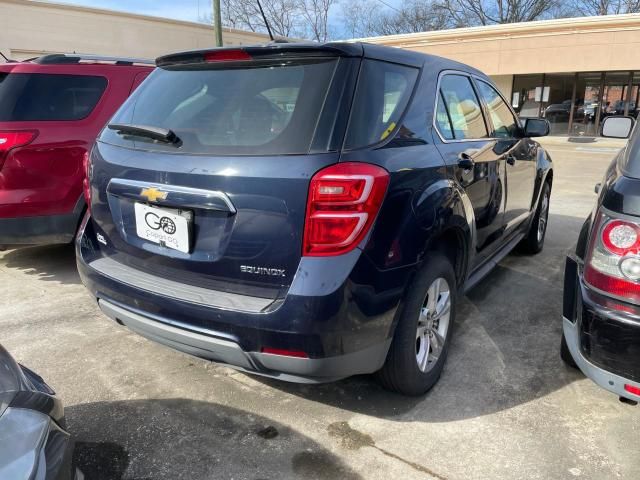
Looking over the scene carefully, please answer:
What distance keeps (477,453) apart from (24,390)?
1882 millimetres

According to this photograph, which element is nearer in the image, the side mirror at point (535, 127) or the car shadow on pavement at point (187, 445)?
the car shadow on pavement at point (187, 445)

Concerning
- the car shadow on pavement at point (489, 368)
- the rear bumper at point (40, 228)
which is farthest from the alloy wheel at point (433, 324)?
the rear bumper at point (40, 228)

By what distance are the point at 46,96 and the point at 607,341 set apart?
177 inches

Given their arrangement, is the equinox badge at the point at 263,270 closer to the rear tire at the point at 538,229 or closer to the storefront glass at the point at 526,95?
the rear tire at the point at 538,229

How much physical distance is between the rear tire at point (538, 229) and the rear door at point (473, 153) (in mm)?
1387

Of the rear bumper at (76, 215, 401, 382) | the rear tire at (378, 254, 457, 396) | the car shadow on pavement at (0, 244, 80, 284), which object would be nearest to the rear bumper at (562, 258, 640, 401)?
the rear tire at (378, 254, 457, 396)

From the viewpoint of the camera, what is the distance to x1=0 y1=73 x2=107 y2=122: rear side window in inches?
163

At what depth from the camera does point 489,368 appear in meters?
3.07

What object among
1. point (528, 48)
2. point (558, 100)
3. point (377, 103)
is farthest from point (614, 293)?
point (558, 100)

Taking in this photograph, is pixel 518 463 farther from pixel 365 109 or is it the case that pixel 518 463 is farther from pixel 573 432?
pixel 365 109

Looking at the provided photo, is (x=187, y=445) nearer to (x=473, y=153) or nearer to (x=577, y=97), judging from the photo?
(x=473, y=153)

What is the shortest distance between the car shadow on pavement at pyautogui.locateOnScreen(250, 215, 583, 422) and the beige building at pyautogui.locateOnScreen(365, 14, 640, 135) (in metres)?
17.5

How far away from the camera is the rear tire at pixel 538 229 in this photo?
5.10m

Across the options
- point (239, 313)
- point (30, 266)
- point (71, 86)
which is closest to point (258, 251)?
point (239, 313)
